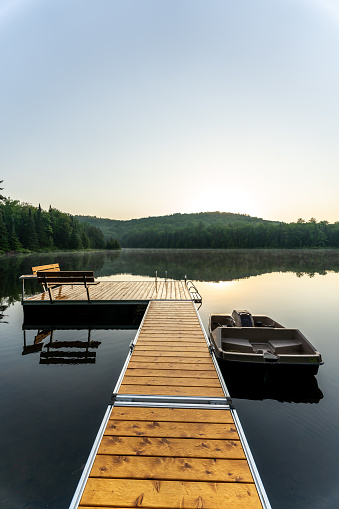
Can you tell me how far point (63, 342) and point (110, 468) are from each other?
836cm

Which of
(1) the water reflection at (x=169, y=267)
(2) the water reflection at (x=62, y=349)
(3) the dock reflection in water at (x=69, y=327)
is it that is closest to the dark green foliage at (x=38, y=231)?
(1) the water reflection at (x=169, y=267)

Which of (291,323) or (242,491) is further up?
(242,491)

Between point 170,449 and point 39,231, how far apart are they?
97.4 metres

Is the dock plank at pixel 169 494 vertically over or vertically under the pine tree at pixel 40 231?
under

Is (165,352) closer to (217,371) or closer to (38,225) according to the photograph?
(217,371)

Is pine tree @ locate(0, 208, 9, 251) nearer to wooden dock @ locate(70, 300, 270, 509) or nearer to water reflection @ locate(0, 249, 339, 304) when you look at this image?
water reflection @ locate(0, 249, 339, 304)

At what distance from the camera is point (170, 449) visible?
3287 mm

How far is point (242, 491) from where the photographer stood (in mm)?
2725

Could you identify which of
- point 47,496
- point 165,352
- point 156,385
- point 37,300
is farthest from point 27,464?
point 37,300

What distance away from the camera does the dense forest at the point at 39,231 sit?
7712 centimetres

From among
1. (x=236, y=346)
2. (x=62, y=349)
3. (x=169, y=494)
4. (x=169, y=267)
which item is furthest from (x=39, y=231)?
(x=169, y=494)

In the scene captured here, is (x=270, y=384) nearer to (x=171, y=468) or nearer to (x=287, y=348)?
(x=287, y=348)

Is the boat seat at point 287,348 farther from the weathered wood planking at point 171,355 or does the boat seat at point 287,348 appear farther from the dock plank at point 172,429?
the dock plank at point 172,429

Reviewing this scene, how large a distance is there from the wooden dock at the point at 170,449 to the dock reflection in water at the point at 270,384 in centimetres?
191
